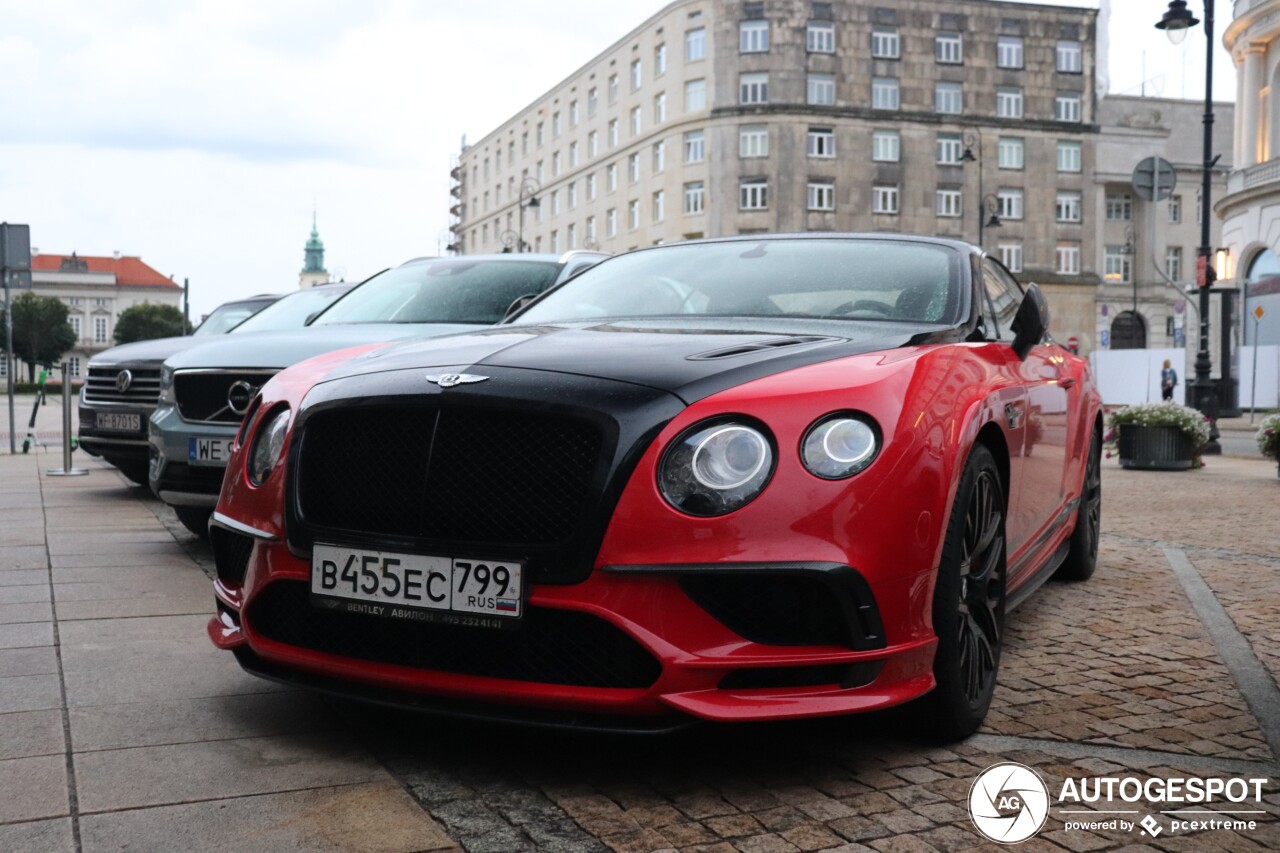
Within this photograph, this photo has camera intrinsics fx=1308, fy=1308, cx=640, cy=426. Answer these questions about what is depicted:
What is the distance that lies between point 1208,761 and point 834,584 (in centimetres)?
121

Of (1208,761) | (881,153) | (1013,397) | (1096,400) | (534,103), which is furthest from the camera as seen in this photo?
(534,103)

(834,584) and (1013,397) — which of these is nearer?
(834,584)

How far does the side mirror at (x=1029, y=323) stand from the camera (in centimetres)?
432

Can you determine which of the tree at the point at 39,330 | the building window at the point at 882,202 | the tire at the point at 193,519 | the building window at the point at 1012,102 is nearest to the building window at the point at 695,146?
the building window at the point at 882,202

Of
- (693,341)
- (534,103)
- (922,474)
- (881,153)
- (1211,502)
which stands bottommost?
(1211,502)

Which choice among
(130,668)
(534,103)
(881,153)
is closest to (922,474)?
(130,668)

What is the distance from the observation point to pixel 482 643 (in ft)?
9.84

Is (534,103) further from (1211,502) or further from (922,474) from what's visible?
(922,474)

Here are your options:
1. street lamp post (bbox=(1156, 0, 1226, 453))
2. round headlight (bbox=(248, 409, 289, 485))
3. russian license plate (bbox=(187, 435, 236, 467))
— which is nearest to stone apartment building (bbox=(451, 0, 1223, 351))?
street lamp post (bbox=(1156, 0, 1226, 453))

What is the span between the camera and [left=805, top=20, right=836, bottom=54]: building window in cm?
5975

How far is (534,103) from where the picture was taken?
80.5 metres

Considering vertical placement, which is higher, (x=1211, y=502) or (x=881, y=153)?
(x=881, y=153)

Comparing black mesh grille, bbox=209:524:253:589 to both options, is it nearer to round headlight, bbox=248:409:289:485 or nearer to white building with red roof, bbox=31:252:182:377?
round headlight, bbox=248:409:289:485

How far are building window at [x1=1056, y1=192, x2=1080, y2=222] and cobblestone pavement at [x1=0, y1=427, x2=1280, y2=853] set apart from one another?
61420mm
